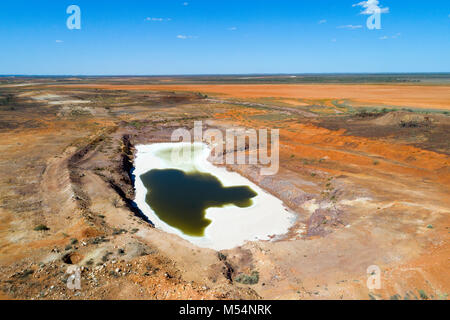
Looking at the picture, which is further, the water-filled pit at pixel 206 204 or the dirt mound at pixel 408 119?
the dirt mound at pixel 408 119

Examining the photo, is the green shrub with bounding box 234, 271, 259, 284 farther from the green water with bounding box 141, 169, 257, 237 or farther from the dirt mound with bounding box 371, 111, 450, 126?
the dirt mound with bounding box 371, 111, 450, 126

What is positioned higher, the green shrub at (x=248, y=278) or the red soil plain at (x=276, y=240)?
the red soil plain at (x=276, y=240)

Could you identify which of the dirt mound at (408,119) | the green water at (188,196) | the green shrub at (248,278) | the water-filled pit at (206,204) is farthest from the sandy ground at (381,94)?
the green shrub at (248,278)

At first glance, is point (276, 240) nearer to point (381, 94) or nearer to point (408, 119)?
point (408, 119)

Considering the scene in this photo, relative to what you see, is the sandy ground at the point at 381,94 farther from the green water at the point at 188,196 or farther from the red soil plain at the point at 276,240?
the green water at the point at 188,196

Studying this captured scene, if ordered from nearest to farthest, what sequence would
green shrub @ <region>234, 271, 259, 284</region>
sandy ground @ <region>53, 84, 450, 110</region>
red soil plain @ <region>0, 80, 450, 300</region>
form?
1. red soil plain @ <region>0, 80, 450, 300</region>
2. green shrub @ <region>234, 271, 259, 284</region>
3. sandy ground @ <region>53, 84, 450, 110</region>

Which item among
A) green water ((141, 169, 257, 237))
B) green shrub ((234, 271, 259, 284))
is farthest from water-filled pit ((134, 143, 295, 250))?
green shrub ((234, 271, 259, 284))

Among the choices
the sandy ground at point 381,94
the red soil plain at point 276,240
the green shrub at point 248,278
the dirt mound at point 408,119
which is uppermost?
the sandy ground at point 381,94

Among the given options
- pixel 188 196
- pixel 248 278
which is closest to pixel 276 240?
pixel 248 278

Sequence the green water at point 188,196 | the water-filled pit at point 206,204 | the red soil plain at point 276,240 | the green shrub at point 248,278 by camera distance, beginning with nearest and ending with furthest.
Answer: the red soil plain at point 276,240 → the green shrub at point 248,278 → the water-filled pit at point 206,204 → the green water at point 188,196

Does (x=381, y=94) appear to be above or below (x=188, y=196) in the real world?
above
